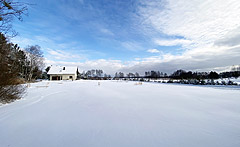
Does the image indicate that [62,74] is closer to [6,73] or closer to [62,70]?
[62,70]

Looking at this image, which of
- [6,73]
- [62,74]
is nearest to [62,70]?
[62,74]

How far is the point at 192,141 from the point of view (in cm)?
200

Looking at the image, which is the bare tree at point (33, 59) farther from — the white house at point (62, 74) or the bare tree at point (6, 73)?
the bare tree at point (6, 73)

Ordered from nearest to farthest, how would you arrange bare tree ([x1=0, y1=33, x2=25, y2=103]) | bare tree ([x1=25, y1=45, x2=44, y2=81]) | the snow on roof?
bare tree ([x1=0, y1=33, x2=25, y2=103]), bare tree ([x1=25, y1=45, x2=44, y2=81]), the snow on roof

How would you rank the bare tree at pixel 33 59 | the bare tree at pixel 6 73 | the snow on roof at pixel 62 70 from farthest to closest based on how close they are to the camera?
the snow on roof at pixel 62 70, the bare tree at pixel 33 59, the bare tree at pixel 6 73

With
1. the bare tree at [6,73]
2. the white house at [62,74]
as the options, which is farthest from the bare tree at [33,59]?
the bare tree at [6,73]

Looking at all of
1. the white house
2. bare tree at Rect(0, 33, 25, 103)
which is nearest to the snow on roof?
the white house

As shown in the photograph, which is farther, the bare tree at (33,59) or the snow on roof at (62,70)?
the snow on roof at (62,70)

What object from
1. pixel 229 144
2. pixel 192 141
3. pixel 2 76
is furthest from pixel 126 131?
pixel 2 76

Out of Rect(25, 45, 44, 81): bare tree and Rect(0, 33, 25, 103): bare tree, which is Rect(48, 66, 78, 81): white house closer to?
Rect(25, 45, 44, 81): bare tree

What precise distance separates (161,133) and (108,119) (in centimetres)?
155

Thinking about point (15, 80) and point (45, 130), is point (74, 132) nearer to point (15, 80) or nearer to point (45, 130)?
point (45, 130)

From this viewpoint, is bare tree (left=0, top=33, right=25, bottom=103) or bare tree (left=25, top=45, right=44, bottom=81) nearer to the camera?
bare tree (left=0, top=33, right=25, bottom=103)

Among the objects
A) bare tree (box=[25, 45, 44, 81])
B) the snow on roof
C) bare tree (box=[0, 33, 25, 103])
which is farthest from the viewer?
the snow on roof
